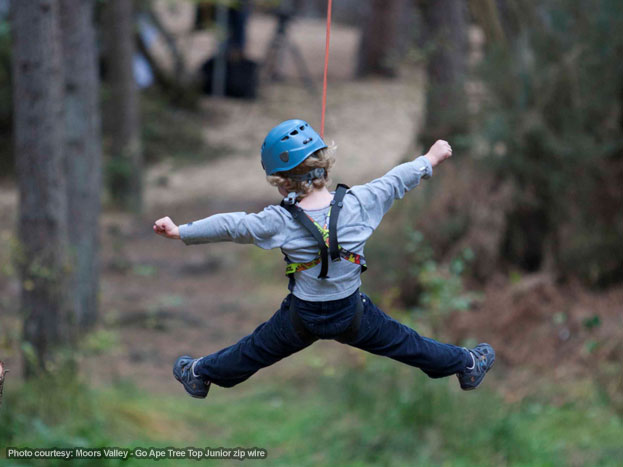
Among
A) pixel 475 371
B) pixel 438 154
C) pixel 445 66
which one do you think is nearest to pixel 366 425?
pixel 475 371

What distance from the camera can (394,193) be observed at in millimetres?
3410

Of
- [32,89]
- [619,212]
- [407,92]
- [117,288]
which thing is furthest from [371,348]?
[407,92]

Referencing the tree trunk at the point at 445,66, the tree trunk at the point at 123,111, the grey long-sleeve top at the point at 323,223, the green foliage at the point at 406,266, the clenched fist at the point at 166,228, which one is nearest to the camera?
the clenched fist at the point at 166,228

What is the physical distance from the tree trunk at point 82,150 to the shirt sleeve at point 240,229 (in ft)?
23.7

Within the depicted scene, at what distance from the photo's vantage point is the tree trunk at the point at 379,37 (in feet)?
80.5

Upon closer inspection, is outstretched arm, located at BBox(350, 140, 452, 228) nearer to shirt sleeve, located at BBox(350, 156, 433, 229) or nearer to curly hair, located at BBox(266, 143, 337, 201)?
shirt sleeve, located at BBox(350, 156, 433, 229)

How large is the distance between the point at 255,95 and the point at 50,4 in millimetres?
15920

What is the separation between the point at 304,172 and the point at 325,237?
27 centimetres

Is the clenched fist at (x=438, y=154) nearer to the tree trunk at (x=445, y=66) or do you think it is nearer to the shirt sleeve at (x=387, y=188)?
the shirt sleeve at (x=387, y=188)

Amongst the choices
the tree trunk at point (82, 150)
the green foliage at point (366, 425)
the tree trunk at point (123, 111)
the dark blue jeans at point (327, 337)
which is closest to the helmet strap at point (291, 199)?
the dark blue jeans at point (327, 337)

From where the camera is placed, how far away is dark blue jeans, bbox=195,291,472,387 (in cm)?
340

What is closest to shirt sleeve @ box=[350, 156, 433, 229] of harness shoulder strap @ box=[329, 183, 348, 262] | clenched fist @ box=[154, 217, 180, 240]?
harness shoulder strap @ box=[329, 183, 348, 262]

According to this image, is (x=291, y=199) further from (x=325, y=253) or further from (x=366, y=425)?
(x=366, y=425)

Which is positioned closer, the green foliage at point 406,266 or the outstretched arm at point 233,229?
the outstretched arm at point 233,229
